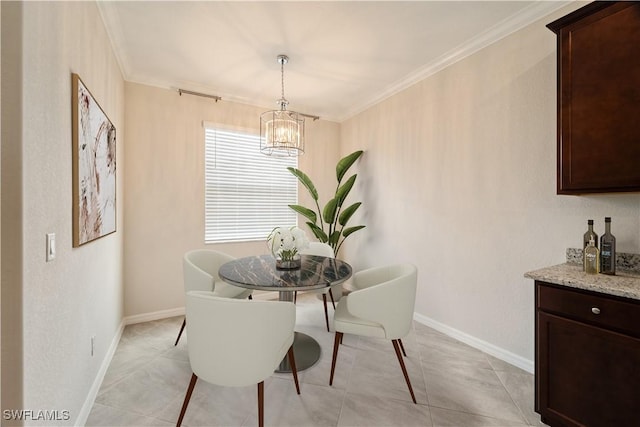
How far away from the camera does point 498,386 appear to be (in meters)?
2.03

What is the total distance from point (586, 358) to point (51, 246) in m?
2.63

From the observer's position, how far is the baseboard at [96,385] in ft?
5.42

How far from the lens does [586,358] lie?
1456 mm

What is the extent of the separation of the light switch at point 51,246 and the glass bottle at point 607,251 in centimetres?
285

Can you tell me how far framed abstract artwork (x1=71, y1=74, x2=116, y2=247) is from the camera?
1540 mm

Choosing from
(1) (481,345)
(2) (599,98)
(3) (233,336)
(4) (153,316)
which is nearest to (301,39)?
(2) (599,98)

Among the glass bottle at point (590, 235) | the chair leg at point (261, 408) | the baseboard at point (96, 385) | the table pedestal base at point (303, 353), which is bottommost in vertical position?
the table pedestal base at point (303, 353)

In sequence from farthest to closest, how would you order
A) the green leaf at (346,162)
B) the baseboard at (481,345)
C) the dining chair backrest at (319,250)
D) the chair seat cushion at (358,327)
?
the green leaf at (346,162), the dining chair backrest at (319,250), the baseboard at (481,345), the chair seat cushion at (358,327)

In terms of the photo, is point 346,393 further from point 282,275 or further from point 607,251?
point 607,251

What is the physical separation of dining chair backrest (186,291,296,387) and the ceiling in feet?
6.84

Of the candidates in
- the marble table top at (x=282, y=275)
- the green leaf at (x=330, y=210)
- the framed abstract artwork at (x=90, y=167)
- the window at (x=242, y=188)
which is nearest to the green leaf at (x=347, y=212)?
the green leaf at (x=330, y=210)

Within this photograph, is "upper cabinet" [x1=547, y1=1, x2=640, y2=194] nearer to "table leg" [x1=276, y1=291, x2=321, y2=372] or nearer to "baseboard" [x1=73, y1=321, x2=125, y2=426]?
"table leg" [x1=276, y1=291, x2=321, y2=372]

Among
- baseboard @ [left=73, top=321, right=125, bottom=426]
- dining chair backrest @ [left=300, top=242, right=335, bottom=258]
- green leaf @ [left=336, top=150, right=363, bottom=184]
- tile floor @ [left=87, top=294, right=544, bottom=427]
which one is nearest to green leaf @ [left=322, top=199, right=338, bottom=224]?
green leaf @ [left=336, top=150, right=363, bottom=184]

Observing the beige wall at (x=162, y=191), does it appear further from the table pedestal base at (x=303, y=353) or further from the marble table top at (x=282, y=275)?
the table pedestal base at (x=303, y=353)
